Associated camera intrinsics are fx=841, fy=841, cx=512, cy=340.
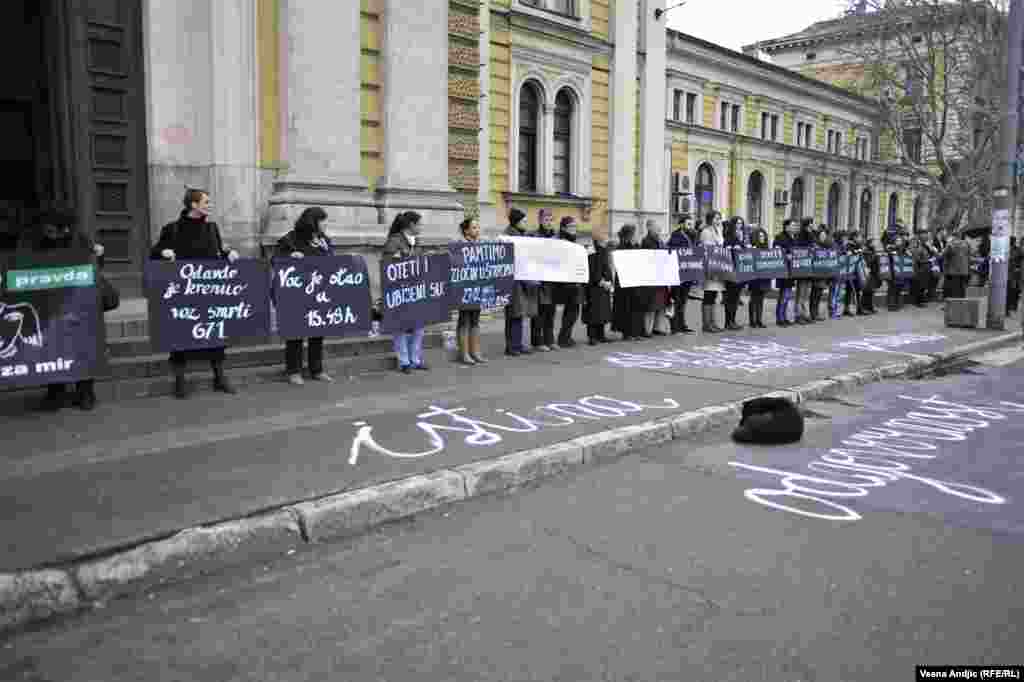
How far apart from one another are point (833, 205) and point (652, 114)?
30.2 meters

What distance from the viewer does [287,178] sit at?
445 inches

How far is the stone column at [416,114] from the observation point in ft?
40.9

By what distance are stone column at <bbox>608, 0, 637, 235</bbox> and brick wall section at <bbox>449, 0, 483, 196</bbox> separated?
6.78 metres

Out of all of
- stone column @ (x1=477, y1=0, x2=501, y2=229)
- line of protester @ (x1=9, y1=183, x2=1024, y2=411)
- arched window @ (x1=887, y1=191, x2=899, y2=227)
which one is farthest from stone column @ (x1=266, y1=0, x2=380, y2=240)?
arched window @ (x1=887, y1=191, x2=899, y2=227)

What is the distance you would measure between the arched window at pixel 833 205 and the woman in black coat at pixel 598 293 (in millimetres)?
38843

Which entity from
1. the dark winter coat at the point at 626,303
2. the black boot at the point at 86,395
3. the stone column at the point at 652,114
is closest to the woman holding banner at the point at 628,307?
the dark winter coat at the point at 626,303

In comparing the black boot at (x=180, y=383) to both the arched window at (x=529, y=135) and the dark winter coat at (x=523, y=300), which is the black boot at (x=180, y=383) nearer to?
the dark winter coat at (x=523, y=300)

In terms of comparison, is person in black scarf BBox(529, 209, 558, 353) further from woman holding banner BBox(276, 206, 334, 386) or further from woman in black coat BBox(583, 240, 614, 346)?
woman holding banner BBox(276, 206, 334, 386)

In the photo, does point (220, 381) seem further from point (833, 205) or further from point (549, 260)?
point (833, 205)

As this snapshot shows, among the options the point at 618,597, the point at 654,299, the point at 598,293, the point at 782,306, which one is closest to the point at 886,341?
the point at 782,306

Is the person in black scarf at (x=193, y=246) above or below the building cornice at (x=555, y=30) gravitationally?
below

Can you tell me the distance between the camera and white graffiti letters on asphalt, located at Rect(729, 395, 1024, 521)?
5.64m

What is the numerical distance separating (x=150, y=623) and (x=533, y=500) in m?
2.63

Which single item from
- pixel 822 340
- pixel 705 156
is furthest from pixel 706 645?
pixel 705 156
